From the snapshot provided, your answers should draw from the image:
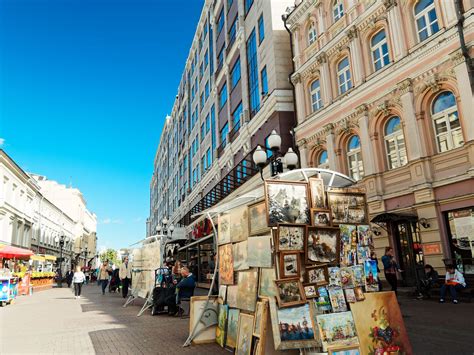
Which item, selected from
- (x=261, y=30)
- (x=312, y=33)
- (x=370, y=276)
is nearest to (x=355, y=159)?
(x=312, y=33)

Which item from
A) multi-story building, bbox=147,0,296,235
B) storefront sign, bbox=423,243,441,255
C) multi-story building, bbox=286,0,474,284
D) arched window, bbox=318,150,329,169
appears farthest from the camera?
multi-story building, bbox=147,0,296,235

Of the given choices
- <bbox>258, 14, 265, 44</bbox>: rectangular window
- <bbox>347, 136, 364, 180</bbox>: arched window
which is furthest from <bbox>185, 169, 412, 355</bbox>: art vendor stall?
<bbox>258, 14, 265, 44</bbox>: rectangular window

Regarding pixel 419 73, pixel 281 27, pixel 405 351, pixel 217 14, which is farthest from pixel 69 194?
pixel 405 351

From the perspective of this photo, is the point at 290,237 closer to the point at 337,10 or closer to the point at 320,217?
the point at 320,217

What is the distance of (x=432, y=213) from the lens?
13648 millimetres

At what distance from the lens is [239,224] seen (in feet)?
22.1

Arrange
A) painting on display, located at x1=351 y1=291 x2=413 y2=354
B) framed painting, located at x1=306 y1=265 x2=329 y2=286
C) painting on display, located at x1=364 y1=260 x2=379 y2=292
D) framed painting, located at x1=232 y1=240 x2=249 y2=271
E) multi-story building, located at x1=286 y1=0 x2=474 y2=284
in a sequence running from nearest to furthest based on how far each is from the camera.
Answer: painting on display, located at x1=351 y1=291 x2=413 y2=354
framed painting, located at x1=306 y1=265 x2=329 y2=286
painting on display, located at x1=364 y1=260 x2=379 y2=292
framed painting, located at x1=232 y1=240 x2=249 y2=271
multi-story building, located at x1=286 y1=0 x2=474 y2=284

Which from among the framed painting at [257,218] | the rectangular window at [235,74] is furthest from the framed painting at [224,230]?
the rectangular window at [235,74]

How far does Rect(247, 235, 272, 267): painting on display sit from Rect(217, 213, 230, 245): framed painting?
1.11m

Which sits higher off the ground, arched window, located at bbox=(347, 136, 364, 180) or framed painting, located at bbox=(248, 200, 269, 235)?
arched window, located at bbox=(347, 136, 364, 180)

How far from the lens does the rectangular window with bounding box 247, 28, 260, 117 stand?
25.0 metres

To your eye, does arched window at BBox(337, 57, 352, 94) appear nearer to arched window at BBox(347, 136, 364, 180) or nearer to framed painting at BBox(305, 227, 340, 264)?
arched window at BBox(347, 136, 364, 180)

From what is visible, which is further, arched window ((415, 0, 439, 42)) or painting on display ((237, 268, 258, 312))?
arched window ((415, 0, 439, 42))

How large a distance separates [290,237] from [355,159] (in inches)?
529
